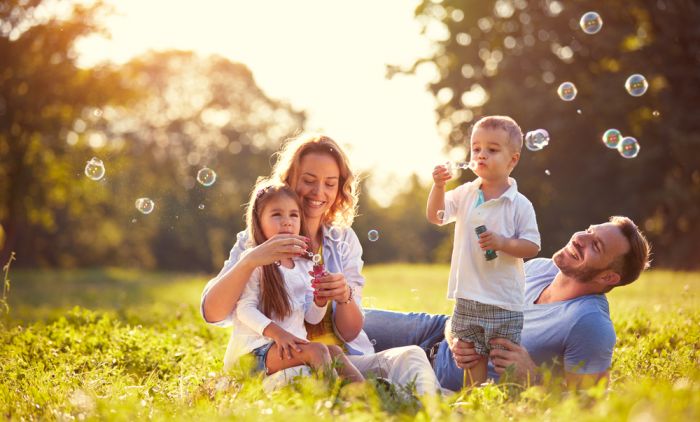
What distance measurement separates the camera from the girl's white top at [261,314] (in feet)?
12.9

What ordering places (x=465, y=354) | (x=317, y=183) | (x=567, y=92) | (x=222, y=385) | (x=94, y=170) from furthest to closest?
(x=567, y=92) → (x=94, y=170) → (x=317, y=183) → (x=465, y=354) → (x=222, y=385)

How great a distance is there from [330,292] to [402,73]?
1710 centimetres

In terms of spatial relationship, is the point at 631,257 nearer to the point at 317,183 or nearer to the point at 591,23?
the point at 317,183

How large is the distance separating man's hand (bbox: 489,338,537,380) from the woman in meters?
0.41

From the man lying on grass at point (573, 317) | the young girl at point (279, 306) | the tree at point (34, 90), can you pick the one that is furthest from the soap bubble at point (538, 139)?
the tree at point (34, 90)

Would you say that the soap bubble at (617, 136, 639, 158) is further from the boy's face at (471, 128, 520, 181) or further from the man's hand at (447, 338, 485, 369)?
the man's hand at (447, 338, 485, 369)

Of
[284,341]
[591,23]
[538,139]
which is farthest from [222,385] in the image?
[591,23]

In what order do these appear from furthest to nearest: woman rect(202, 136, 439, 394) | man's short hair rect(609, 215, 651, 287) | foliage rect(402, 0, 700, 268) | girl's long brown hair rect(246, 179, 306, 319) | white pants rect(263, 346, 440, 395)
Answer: foliage rect(402, 0, 700, 268), man's short hair rect(609, 215, 651, 287), girl's long brown hair rect(246, 179, 306, 319), woman rect(202, 136, 439, 394), white pants rect(263, 346, 440, 395)

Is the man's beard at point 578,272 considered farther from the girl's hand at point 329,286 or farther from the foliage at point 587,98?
the foliage at point 587,98

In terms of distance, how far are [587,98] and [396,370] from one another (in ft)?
55.1

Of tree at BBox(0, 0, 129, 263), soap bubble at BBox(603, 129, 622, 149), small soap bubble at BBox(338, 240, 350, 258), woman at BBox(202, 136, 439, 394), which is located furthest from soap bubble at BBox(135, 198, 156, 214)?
tree at BBox(0, 0, 129, 263)

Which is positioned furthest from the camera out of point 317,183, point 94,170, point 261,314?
point 94,170

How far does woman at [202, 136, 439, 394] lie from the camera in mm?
3881

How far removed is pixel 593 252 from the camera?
4352 mm
